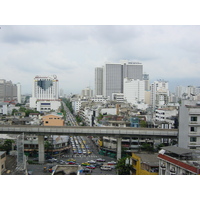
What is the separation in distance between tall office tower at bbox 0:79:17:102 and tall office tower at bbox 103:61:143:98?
18.5m

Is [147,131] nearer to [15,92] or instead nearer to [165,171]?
[165,171]

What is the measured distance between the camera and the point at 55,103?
25750mm

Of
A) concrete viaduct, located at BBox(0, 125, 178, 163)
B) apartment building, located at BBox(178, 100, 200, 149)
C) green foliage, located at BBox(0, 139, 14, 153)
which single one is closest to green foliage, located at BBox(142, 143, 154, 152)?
concrete viaduct, located at BBox(0, 125, 178, 163)

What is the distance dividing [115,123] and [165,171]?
6589 mm

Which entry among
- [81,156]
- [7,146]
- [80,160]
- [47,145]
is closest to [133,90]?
[81,156]

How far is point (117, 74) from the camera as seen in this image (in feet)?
122

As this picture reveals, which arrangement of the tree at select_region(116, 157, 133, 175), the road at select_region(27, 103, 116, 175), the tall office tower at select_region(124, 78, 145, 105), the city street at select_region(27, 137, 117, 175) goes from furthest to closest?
1. the tall office tower at select_region(124, 78, 145, 105)
2. the road at select_region(27, 103, 116, 175)
3. the city street at select_region(27, 137, 117, 175)
4. the tree at select_region(116, 157, 133, 175)

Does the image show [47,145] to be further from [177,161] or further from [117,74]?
[117,74]

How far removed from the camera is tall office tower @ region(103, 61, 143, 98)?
37.2 metres

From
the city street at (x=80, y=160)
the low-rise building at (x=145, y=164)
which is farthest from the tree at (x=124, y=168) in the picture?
the city street at (x=80, y=160)

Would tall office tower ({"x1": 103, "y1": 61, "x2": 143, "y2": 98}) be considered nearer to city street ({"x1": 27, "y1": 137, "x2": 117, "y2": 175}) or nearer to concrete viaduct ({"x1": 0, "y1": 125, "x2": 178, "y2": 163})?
city street ({"x1": 27, "y1": 137, "x2": 117, "y2": 175})

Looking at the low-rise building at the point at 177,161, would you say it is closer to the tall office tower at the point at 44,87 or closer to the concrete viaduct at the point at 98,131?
the concrete viaduct at the point at 98,131

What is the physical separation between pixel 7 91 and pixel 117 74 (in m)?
22.9

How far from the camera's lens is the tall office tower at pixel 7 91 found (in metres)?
42.1
